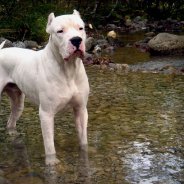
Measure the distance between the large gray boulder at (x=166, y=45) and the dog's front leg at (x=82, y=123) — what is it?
1089 centimetres

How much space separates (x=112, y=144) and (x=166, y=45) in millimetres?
10866

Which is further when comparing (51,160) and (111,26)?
(111,26)

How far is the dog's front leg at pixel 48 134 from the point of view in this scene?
627cm

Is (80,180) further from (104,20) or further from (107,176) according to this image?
(104,20)

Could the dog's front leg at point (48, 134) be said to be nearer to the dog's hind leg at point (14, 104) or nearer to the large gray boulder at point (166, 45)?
the dog's hind leg at point (14, 104)

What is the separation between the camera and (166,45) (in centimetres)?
1759

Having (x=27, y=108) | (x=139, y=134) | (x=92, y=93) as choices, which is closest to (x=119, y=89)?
(x=92, y=93)

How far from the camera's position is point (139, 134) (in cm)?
762

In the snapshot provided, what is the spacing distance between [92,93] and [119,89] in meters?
0.73

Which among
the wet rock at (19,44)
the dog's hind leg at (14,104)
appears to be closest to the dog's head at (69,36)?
the dog's hind leg at (14,104)

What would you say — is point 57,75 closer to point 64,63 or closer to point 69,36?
→ point 64,63

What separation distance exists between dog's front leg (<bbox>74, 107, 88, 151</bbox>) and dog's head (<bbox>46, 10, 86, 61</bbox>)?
0.89m

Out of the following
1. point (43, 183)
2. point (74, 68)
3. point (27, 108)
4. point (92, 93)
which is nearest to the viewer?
point (43, 183)

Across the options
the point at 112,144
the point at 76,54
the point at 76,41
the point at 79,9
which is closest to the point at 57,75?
the point at 76,54
